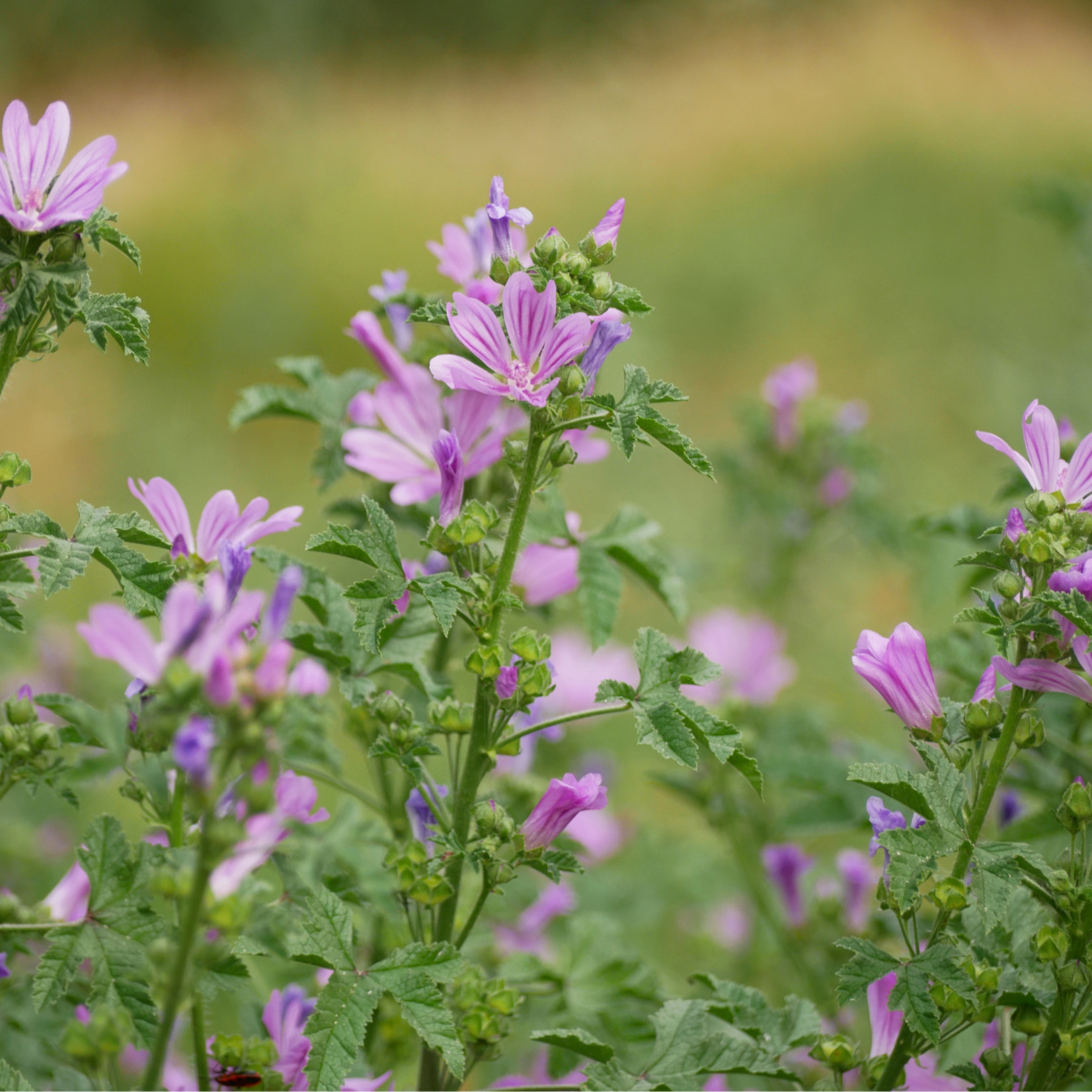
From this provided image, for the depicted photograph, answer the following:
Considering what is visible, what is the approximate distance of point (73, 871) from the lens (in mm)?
1501

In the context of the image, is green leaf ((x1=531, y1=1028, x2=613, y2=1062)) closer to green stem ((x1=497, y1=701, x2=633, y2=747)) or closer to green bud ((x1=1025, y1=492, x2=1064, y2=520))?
green stem ((x1=497, y1=701, x2=633, y2=747))

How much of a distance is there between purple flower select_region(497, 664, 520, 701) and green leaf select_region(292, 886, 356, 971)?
0.27m

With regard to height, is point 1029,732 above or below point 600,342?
below

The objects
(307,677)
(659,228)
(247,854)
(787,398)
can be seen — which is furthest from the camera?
(659,228)

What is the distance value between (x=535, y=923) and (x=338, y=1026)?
1020 mm

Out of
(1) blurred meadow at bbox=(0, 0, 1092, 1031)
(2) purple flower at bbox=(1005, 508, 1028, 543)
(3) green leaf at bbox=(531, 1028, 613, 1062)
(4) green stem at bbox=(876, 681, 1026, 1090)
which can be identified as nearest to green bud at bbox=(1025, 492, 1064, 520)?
(2) purple flower at bbox=(1005, 508, 1028, 543)

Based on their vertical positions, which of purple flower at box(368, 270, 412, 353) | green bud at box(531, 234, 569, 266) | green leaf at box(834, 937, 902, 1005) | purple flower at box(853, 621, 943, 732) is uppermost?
purple flower at box(368, 270, 412, 353)

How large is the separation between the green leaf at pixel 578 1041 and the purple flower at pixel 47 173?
3.05 feet

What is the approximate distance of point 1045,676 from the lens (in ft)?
3.75

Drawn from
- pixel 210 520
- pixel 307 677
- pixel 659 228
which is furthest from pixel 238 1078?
pixel 659 228

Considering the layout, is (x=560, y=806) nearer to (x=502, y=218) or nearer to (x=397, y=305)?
(x=502, y=218)

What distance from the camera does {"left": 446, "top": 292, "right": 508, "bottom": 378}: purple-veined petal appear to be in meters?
1.21

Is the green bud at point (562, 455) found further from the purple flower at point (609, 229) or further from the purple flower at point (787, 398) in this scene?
the purple flower at point (787, 398)

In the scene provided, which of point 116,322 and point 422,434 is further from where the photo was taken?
point 422,434
